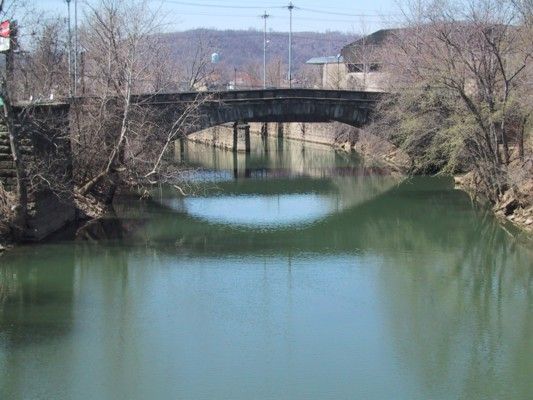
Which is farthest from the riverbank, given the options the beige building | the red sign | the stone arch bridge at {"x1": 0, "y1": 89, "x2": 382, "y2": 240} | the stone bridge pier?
the beige building

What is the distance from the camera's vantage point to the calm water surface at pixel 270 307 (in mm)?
14344

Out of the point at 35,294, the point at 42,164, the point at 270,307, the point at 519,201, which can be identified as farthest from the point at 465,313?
the point at 42,164

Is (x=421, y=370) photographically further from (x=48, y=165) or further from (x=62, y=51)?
(x=62, y=51)

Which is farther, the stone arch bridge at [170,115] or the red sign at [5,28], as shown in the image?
the stone arch bridge at [170,115]

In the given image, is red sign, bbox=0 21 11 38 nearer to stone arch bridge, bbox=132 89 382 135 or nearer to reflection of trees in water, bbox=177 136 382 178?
stone arch bridge, bbox=132 89 382 135

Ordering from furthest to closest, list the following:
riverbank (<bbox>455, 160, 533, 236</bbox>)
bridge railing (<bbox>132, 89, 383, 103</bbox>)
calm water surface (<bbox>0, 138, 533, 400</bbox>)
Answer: bridge railing (<bbox>132, 89, 383, 103</bbox>)
riverbank (<bbox>455, 160, 533, 236</bbox>)
calm water surface (<bbox>0, 138, 533, 400</bbox>)

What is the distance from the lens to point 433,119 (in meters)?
34.0

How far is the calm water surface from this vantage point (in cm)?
1434

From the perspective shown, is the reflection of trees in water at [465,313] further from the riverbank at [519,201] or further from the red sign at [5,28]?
the red sign at [5,28]

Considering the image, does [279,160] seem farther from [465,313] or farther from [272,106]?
[465,313]

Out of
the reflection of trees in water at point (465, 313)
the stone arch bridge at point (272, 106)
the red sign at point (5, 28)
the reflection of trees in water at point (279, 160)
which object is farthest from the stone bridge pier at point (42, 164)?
the reflection of trees in water at point (279, 160)

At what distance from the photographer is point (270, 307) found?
18.6 meters

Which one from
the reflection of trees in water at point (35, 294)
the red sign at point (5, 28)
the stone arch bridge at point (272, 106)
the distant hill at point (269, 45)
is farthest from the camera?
the distant hill at point (269, 45)

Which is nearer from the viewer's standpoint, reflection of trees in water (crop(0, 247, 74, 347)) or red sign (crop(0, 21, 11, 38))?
reflection of trees in water (crop(0, 247, 74, 347))
